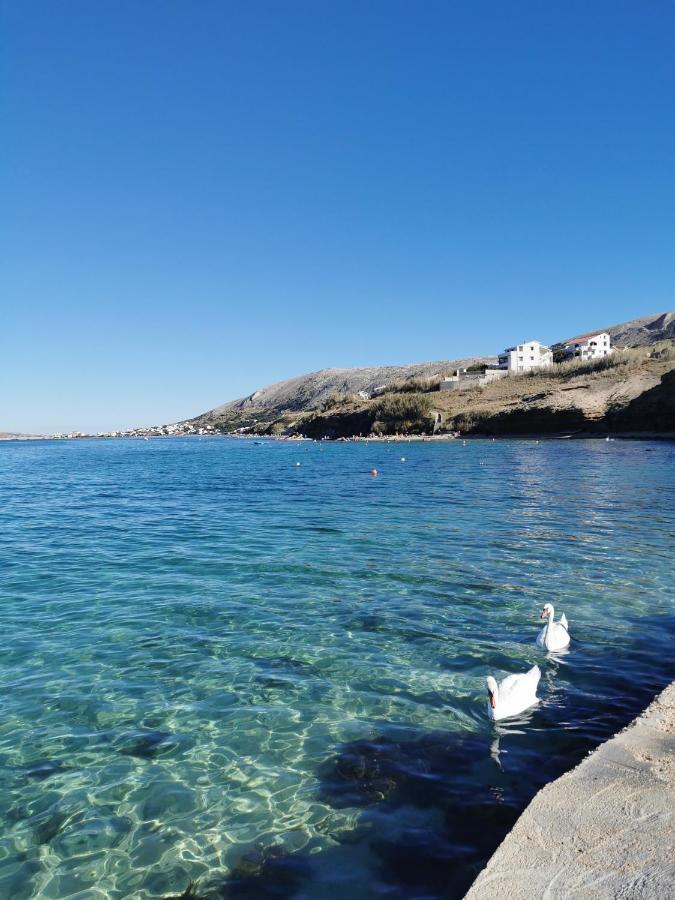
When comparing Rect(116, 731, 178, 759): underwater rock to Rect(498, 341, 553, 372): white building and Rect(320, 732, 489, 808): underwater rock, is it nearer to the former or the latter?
Rect(320, 732, 489, 808): underwater rock

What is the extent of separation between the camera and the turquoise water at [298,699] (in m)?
5.13

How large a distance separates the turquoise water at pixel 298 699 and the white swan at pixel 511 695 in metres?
0.20

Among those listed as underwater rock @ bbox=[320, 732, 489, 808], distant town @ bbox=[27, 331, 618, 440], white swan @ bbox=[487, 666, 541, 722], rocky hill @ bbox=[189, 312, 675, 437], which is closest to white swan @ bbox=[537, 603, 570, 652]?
white swan @ bbox=[487, 666, 541, 722]

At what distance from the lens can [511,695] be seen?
716 cm

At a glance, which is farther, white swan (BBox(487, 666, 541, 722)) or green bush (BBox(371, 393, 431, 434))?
green bush (BBox(371, 393, 431, 434))

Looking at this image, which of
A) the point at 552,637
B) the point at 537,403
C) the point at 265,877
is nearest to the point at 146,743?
the point at 265,877

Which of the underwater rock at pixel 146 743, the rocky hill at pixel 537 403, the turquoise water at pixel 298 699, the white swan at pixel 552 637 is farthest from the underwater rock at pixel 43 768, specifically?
the rocky hill at pixel 537 403

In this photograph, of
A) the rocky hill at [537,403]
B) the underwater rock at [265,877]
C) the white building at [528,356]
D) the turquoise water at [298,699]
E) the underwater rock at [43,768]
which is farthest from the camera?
the white building at [528,356]

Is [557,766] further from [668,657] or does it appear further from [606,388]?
[606,388]

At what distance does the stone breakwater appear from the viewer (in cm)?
382

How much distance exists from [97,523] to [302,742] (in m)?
19.6

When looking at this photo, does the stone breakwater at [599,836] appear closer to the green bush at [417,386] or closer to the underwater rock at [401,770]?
the underwater rock at [401,770]

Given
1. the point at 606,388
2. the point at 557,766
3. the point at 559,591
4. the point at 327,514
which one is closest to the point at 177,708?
the point at 557,766

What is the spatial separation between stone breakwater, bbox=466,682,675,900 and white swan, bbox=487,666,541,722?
152 centimetres
